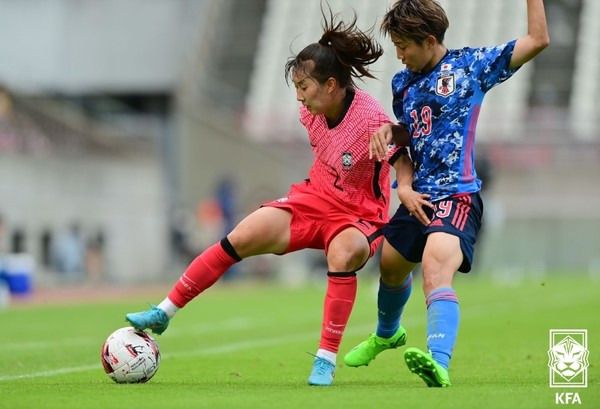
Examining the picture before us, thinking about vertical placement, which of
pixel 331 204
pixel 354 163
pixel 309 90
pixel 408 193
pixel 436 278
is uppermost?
pixel 309 90

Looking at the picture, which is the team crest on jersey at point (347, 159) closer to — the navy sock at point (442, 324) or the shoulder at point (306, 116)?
the shoulder at point (306, 116)

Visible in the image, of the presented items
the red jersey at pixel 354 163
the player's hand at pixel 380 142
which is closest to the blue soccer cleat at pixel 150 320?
the red jersey at pixel 354 163

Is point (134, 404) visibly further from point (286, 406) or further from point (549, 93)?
point (549, 93)

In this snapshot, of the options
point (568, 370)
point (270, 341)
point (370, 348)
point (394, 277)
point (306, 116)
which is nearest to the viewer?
point (568, 370)

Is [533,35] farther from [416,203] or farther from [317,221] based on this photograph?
[317,221]

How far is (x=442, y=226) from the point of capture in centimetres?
682

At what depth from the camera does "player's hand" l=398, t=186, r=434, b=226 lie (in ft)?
22.7

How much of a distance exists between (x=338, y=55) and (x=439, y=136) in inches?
33.9


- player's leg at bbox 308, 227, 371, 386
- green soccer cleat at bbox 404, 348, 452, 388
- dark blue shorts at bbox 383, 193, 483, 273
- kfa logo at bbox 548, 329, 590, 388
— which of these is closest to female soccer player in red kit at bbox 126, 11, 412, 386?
player's leg at bbox 308, 227, 371, 386

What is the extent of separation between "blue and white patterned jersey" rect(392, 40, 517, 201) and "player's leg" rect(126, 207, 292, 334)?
0.90 metres

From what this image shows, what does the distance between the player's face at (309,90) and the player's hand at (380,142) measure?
494 mm

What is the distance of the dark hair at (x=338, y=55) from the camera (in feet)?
24.1

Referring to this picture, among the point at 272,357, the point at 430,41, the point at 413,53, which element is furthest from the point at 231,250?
the point at 272,357

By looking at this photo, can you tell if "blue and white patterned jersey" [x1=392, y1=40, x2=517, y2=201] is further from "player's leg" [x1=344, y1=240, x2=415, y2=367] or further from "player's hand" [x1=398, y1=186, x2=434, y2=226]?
"player's leg" [x1=344, y1=240, x2=415, y2=367]
